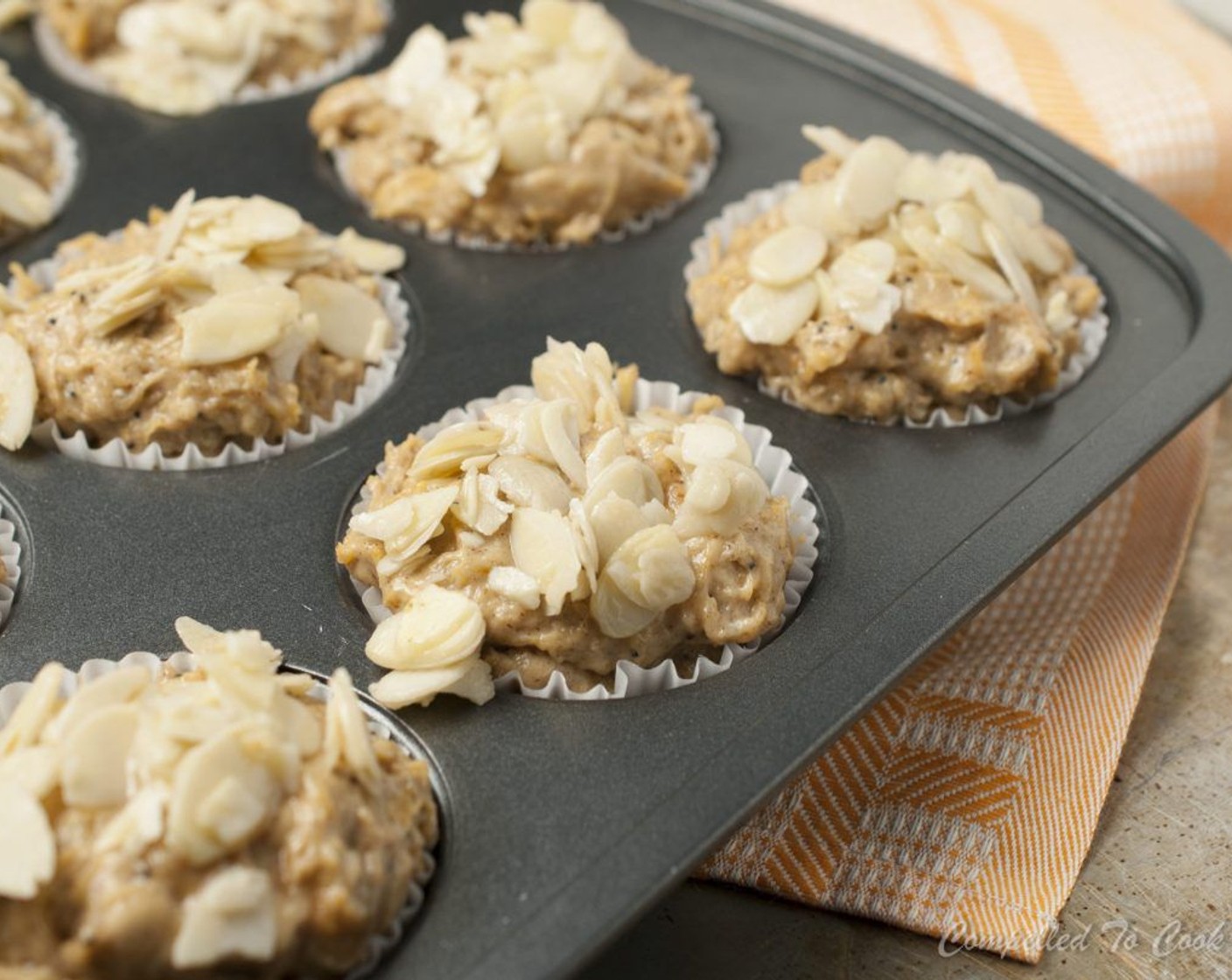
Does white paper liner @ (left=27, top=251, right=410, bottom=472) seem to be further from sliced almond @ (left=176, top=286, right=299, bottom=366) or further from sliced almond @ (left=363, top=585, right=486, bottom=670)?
sliced almond @ (left=363, top=585, right=486, bottom=670)

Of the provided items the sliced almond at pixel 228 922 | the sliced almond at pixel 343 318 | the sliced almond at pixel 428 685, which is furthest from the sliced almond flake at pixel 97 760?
the sliced almond at pixel 343 318

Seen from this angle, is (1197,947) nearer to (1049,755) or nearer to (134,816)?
(1049,755)

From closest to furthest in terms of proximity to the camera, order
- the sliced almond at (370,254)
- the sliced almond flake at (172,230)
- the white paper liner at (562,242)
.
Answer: the sliced almond flake at (172,230) → the sliced almond at (370,254) → the white paper liner at (562,242)

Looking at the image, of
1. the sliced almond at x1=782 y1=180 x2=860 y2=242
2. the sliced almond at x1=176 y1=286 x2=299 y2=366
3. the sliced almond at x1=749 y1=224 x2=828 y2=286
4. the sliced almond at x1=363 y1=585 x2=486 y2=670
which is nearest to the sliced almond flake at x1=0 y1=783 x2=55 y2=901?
the sliced almond at x1=363 y1=585 x2=486 y2=670

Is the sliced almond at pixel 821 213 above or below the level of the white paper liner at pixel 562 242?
above

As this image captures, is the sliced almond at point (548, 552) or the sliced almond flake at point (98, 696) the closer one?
the sliced almond flake at point (98, 696)

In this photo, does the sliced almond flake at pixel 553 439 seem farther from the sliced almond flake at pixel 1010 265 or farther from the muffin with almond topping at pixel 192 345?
the sliced almond flake at pixel 1010 265
